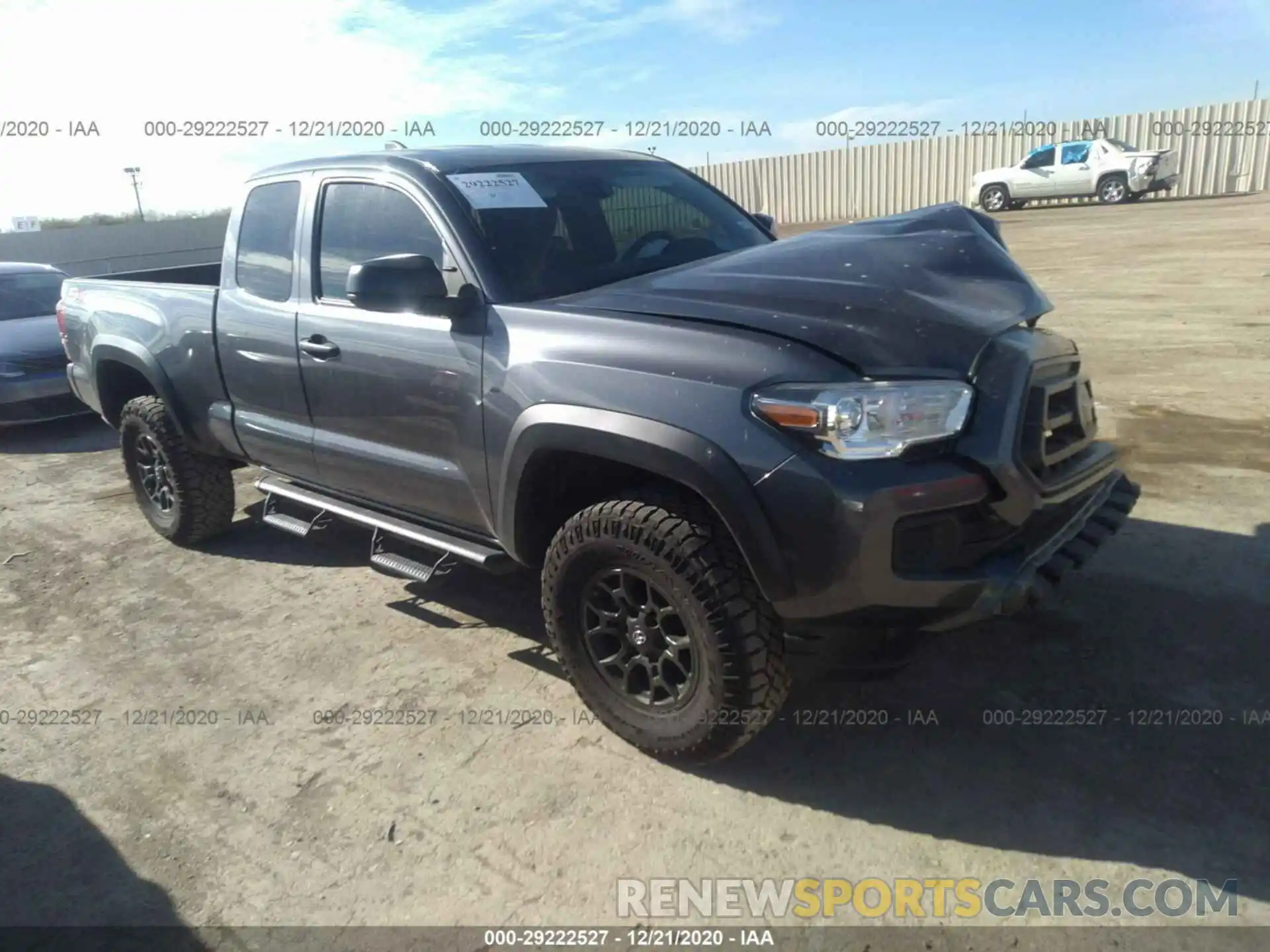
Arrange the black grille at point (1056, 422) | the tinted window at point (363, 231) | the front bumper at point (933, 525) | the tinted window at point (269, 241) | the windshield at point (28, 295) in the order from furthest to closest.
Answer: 1. the windshield at point (28, 295)
2. the tinted window at point (269, 241)
3. the tinted window at point (363, 231)
4. the black grille at point (1056, 422)
5. the front bumper at point (933, 525)

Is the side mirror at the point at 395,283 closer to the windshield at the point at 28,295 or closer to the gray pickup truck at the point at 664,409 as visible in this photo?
the gray pickup truck at the point at 664,409

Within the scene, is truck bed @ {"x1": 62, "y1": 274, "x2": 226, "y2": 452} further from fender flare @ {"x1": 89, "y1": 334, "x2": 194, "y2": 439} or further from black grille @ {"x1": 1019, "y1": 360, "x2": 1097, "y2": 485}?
black grille @ {"x1": 1019, "y1": 360, "x2": 1097, "y2": 485}

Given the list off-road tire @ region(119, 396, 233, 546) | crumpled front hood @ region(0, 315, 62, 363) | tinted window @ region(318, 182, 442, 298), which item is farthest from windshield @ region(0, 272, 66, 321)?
tinted window @ region(318, 182, 442, 298)

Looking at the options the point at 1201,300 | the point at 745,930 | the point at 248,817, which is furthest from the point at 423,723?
the point at 1201,300

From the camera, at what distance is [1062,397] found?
9.63 feet

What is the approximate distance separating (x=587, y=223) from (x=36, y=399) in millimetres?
6855

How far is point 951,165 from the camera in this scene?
94.1ft

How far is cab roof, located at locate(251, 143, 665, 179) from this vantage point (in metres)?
3.71

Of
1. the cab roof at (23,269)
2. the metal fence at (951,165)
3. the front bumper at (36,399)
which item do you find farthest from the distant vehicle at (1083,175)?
the front bumper at (36,399)

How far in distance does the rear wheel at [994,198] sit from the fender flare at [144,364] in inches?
962

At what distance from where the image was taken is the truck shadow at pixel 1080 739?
8.59 feet

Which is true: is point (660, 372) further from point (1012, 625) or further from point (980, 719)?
point (1012, 625)

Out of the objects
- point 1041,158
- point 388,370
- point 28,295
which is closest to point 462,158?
point 388,370

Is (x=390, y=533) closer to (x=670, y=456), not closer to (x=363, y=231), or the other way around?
(x=363, y=231)
